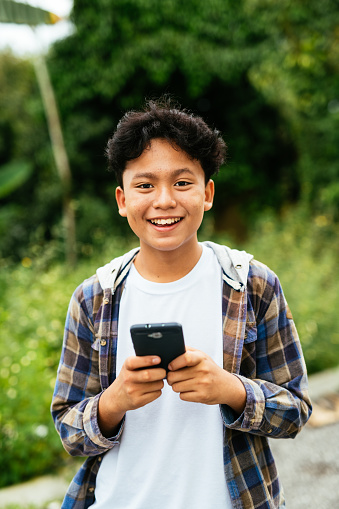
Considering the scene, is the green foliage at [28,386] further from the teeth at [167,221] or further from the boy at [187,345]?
the teeth at [167,221]

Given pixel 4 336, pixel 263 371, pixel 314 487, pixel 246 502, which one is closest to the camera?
pixel 246 502

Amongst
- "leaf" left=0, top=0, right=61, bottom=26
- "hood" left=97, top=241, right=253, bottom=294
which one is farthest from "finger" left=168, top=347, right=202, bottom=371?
"leaf" left=0, top=0, right=61, bottom=26

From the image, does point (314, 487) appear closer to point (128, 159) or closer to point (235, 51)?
point (128, 159)

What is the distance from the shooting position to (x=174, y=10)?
9445mm

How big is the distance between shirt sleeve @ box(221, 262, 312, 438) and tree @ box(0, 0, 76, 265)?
7003 millimetres

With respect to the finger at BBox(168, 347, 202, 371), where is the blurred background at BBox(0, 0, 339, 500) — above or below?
above

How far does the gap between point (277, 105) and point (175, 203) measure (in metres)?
10.5

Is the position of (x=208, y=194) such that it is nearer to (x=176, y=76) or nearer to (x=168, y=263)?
(x=168, y=263)

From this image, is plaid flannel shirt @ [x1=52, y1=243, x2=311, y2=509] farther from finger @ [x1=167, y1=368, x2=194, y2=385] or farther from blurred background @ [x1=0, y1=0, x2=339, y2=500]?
blurred background @ [x1=0, y1=0, x2=339, y2=500]

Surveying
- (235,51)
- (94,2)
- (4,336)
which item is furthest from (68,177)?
(4,336)

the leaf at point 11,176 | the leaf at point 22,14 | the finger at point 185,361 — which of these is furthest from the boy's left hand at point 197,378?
the leaf at point 11,176

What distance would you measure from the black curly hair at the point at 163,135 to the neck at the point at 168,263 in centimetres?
25

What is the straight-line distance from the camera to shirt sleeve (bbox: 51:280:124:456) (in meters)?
1.35

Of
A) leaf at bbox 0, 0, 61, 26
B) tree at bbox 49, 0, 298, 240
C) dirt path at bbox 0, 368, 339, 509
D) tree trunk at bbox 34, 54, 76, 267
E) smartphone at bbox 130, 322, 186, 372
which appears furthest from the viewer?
tree at bbox 49, 0, 298, 240
